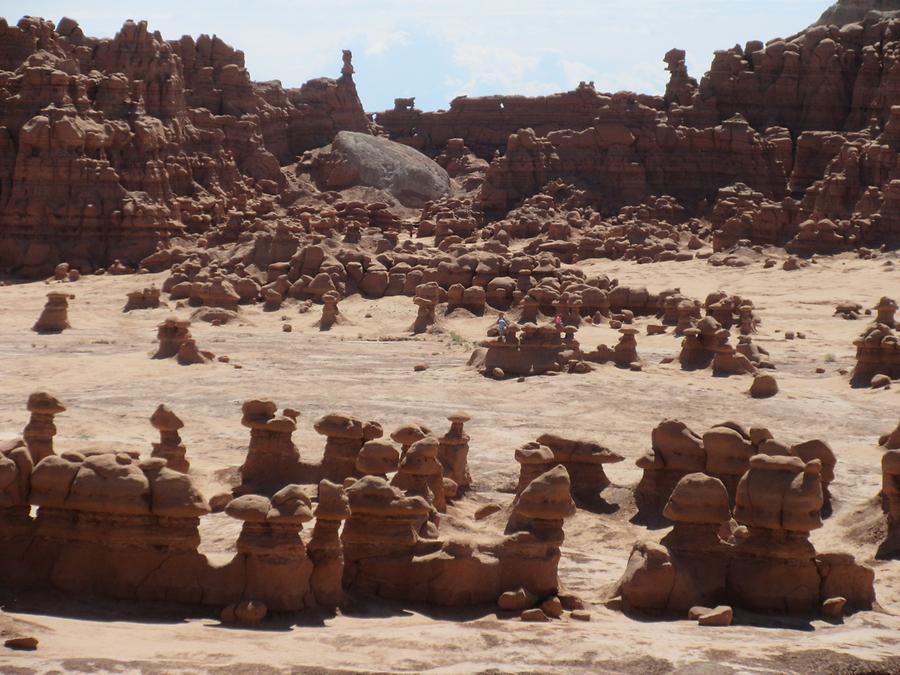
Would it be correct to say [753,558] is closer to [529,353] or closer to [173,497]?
[173,497]

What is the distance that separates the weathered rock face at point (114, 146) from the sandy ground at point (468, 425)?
85.8 inches

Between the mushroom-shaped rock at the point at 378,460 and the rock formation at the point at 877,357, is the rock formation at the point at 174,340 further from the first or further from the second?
the mushroom-shaped rock at the point at 378,460

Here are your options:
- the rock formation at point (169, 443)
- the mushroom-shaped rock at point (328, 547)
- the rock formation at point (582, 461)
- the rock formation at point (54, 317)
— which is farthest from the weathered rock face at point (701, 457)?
the rock formation at point (54, 317)

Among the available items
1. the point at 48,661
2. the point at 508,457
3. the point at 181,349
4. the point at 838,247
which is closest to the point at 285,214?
the point at 838,247

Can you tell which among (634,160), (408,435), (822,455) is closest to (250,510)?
(408,435)

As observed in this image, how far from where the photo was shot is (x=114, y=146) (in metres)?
35.7

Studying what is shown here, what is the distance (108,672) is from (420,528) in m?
3.47

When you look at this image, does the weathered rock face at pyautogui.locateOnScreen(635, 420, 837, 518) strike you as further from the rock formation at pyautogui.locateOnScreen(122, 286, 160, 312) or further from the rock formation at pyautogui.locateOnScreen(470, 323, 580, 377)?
the rock formation at pyautogui.locateOnScreen(122, 286, 160, 312)

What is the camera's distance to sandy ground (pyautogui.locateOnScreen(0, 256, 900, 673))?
28.3 ft

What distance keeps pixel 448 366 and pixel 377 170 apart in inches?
976

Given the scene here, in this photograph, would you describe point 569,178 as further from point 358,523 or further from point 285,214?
point 358,523

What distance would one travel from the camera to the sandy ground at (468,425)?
8633 mm

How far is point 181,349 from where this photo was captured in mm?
21875

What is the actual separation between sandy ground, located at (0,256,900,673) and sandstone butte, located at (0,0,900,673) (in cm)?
6
